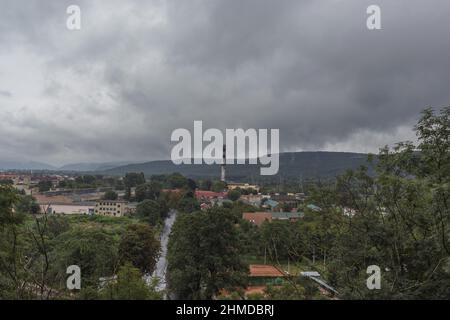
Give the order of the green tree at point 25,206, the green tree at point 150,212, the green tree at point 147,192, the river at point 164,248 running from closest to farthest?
the green tree at point 25,206, the river at point 164,248, the green tree at point 150,212, the green tree at point 147,192

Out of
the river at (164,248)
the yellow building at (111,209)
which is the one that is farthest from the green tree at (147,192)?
the yellow building at (111,209)

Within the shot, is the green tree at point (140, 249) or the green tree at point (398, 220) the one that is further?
the green tree at point (140, 249)


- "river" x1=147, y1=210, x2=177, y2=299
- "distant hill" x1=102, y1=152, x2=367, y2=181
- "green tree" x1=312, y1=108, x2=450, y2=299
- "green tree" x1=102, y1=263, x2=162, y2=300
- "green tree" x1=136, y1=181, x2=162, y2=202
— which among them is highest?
"distant hill" x1=102, y1=152, x2=367, y2=181

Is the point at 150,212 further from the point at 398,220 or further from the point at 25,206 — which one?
the point at 398,220

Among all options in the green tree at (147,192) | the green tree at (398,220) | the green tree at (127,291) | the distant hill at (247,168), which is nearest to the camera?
the green tree at (127,291)

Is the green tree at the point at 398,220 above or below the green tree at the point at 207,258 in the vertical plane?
above

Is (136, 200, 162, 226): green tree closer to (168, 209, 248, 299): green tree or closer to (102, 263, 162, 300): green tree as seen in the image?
(168, 209, 248, 299): green tree

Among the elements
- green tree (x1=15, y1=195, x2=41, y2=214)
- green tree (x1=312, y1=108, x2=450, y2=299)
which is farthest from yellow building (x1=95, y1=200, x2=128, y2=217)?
green tree (x1=312, y1=108, x2=450, y2=299)

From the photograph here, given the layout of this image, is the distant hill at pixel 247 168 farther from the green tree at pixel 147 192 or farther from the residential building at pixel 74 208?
the residential building at pixel 74 208

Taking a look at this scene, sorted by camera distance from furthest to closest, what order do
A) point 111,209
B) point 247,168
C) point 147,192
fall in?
point 247,168, point 147,192, point 111,209

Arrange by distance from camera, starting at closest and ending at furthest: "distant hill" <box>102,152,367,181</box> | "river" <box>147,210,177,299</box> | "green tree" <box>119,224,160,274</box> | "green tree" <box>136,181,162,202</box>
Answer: "green tree" <box>119,224,160,274</box>
"river" <box>147,210,177,299</box>
"green tree" <box>136,181,162,202</box>
"distant hill" <box>102,152,367,181</box>

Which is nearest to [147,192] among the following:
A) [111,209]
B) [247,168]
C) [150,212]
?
[111,209]
